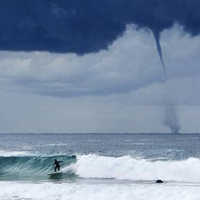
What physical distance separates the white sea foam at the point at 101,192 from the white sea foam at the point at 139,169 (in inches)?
310

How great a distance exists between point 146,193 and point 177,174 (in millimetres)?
10663

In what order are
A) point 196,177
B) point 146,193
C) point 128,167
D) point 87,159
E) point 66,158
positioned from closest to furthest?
point 146,193, point 196,177, point 128,167, point 87,159, point 66,158

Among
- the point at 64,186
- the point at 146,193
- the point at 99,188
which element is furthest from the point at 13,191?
the point at 146,193

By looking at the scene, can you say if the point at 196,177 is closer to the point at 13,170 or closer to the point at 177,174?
the point at 177,174

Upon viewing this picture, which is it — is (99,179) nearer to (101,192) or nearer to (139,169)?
(139,169)

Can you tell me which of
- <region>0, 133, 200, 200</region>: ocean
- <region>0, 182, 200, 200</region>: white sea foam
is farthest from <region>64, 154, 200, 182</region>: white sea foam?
<region>0, 182, 200, 200</region>: white sea foam

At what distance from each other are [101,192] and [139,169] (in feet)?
38.6

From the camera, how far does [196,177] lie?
3806 centimetres

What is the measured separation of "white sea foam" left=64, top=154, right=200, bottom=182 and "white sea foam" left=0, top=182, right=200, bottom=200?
25.8 feet

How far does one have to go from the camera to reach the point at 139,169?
4119cm

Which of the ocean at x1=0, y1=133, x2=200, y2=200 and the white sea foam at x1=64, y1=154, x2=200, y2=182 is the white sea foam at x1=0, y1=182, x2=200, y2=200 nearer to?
the ocean at x1=0, y1=133, x2=200, y2=200

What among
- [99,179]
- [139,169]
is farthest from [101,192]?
[139,169]

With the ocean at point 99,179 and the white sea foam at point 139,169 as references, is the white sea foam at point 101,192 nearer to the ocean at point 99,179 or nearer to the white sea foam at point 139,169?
the ocean at point 99,179

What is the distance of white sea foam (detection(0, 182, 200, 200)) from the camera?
92.7ft
